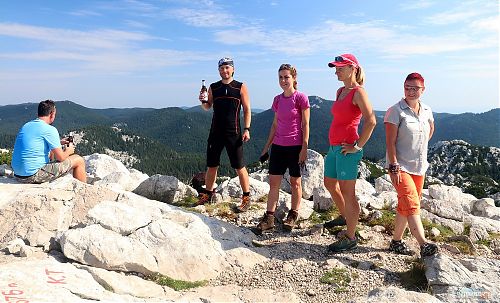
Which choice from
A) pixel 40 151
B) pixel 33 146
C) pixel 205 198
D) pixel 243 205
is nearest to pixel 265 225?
pixel 243 205

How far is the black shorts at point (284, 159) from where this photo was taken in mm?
8422

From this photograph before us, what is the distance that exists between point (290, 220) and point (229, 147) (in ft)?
8.12

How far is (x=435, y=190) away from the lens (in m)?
14.1

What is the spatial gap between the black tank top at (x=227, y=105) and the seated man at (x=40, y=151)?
4173 millimetres

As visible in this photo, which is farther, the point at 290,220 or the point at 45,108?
the point at 45,108

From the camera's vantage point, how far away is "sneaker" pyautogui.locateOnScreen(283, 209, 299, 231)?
9.01 meters

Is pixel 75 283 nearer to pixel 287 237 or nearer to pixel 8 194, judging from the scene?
pixel 8 194

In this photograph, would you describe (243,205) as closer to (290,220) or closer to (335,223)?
(290,220)

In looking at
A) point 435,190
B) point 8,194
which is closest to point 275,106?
point 8,194

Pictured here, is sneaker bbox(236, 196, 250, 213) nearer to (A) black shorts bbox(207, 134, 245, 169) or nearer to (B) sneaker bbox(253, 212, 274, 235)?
(A) black shorts bbox(207, 134, 245, 169)

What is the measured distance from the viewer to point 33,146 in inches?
372

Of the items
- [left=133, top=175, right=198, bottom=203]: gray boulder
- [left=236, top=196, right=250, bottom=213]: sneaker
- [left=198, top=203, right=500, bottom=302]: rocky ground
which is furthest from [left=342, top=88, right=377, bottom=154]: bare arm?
[left=133, top=175, right=198, bottom=203]: gray boulder

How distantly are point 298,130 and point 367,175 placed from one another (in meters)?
118

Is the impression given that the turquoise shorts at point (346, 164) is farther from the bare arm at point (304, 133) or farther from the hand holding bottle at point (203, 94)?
the hand holding bottle at point (203, 94)
